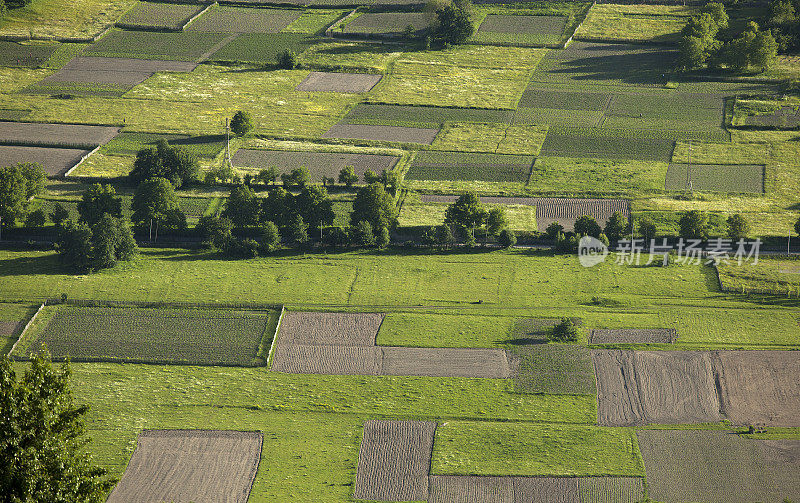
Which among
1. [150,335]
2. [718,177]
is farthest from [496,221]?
[150,335]

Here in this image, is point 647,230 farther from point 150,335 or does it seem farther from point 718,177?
point 150,335

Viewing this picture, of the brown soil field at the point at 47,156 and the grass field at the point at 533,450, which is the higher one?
the grass field at the point at 533,450

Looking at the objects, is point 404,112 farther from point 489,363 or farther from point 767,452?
point 767,452

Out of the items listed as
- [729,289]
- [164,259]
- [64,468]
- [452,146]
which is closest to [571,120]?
[452,146]

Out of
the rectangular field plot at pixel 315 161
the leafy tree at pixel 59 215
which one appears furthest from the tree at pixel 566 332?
the leafy tree at pixel 59 215

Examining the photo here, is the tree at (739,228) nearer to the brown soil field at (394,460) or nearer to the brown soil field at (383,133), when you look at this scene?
the brown soil field at (383,133)

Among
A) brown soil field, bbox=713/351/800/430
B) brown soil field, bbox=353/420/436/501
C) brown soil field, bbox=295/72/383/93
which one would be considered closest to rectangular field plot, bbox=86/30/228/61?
brown soil field, bbox=295/72/383/93
